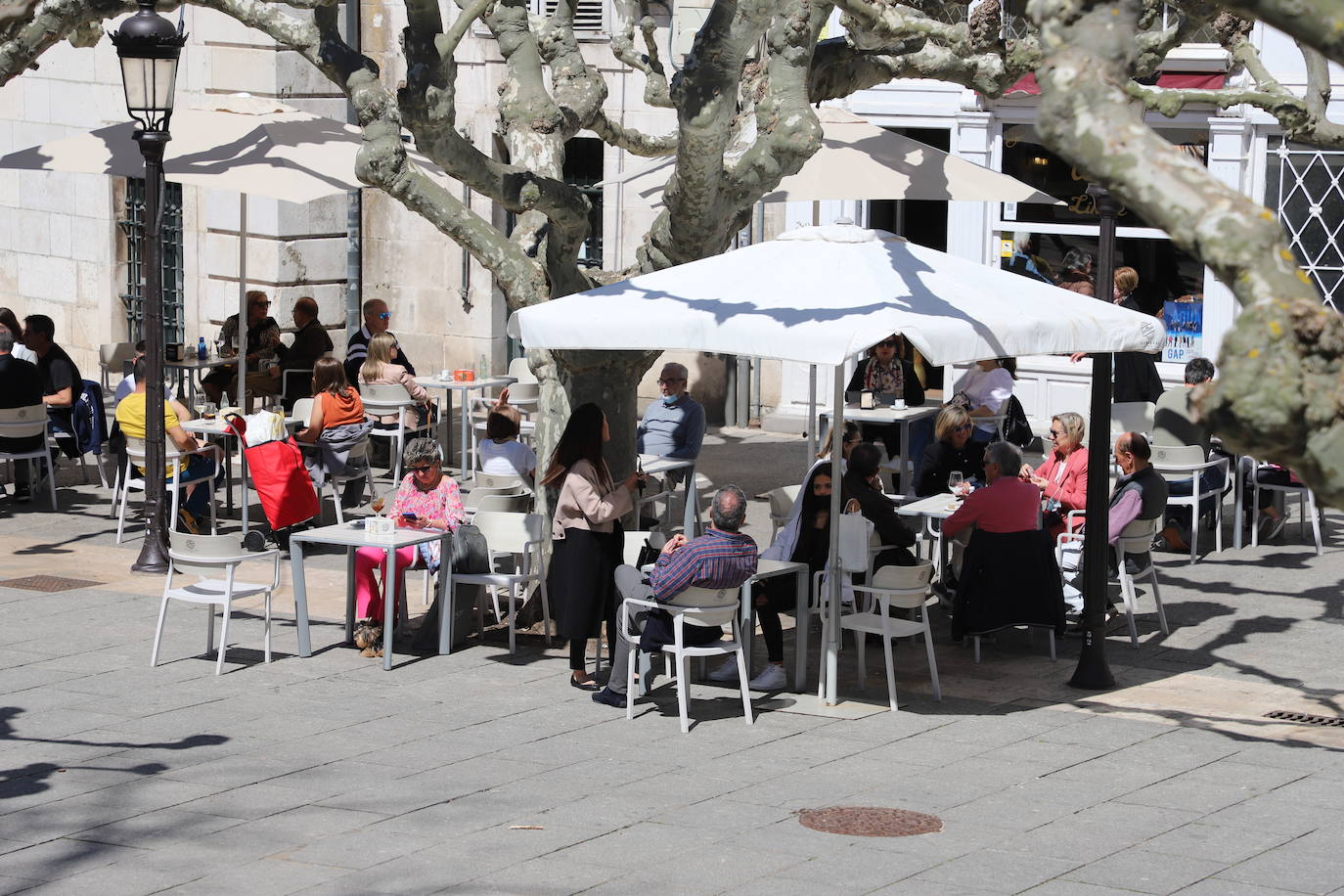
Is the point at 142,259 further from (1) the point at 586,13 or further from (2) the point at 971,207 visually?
(2) the point at 971,207

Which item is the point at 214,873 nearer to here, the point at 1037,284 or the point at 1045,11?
the point at 1045,11

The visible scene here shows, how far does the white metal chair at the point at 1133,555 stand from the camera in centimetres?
1241

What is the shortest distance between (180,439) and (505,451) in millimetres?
2537

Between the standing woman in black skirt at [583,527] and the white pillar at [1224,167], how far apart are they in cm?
971

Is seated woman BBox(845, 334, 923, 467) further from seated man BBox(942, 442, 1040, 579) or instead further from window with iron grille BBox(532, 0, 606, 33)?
window with iron grille BBox(532, 0, 606, 33)

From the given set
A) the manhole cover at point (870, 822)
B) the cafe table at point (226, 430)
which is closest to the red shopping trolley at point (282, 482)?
the cafe table at point (226, 430)

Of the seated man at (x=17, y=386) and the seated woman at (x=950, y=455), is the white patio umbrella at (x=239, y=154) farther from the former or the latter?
the seated woman at (x=950, y=455)

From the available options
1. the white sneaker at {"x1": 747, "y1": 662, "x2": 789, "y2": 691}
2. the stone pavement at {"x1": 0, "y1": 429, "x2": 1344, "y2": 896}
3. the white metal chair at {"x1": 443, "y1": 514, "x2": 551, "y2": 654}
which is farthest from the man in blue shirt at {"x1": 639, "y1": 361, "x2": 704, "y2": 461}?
the white sneaker at {"x1": 747, "y1": 662, "x2": 789, "y2": 691}

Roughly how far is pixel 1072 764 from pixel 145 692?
16.1 ft

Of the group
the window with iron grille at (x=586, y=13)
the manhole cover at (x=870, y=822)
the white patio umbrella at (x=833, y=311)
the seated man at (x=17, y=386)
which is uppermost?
the window with iron grille at (x=586, y=13)

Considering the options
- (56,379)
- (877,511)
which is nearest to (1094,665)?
(877,511)

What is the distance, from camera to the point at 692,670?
37.7 ft

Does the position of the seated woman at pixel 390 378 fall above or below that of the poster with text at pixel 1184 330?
below

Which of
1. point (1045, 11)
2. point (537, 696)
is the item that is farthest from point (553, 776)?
point (1045, 11)
